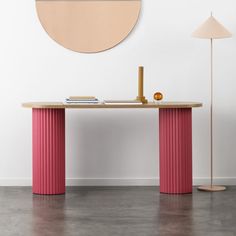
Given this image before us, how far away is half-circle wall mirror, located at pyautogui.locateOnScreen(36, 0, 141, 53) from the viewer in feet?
19.4

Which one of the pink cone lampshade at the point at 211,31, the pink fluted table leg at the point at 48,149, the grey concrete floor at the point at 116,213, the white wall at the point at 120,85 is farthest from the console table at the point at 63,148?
the pink cone lampshade at the point at 211,31

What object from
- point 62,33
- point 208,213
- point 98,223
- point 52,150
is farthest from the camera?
point 62,33

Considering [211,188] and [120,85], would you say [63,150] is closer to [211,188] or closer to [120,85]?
[120,85]

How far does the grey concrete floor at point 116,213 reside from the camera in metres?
4.14

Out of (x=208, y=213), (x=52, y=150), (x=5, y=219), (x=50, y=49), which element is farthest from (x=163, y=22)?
(x=5, y=219)

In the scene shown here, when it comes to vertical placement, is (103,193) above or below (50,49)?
below

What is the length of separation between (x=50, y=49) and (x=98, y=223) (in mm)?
2096

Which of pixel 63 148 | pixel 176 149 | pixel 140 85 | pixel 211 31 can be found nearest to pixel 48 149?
pixel 63 148

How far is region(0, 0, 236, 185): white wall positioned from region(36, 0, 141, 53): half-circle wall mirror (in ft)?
0.23

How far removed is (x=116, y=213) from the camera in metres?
4.68

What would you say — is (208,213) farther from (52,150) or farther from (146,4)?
(146,4)

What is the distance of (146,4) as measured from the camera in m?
5.95

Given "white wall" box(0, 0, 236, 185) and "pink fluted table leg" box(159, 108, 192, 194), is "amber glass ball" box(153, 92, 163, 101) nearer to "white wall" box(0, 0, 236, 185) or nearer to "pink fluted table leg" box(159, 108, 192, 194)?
"pink fluted table leg" box(159, 108, 192, 194)

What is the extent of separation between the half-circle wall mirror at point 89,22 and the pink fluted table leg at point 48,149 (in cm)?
76
